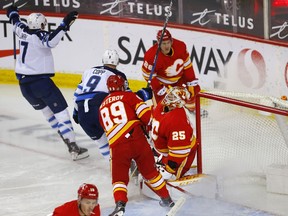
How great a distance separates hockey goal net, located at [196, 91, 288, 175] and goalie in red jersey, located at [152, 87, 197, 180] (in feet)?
0.91

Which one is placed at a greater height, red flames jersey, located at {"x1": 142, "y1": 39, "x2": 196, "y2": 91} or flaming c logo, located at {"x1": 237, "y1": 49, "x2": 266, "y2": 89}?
red flames jersey, located at {"x1": 142, "y1": 39, "x2": 196, "y2": 91}

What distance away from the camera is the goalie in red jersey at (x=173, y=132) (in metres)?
5.47

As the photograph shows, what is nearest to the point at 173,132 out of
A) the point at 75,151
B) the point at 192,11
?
the point at 75,151

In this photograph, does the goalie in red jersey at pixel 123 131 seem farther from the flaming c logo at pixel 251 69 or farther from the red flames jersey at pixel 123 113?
the flaming c logo at pixel 251 69

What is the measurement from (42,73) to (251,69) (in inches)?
68.4

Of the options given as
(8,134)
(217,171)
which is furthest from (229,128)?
(8,134)

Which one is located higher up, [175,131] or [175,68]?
[175,68]

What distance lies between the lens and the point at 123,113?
5.29 m

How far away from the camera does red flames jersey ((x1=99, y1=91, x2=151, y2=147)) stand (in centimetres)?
528

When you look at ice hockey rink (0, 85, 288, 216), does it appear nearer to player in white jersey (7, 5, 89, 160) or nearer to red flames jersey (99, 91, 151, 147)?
player in white jersey (7, 5, 89, 160)

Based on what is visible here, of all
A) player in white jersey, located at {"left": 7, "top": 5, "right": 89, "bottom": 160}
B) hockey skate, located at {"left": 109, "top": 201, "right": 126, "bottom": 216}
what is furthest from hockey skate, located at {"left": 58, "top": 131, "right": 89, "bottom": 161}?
hockey skate, located at {"left": 109, "top": 201, "right": 126, "bottom": 216}

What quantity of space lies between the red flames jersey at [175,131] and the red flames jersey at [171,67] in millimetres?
895

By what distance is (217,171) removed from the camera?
5898 mm

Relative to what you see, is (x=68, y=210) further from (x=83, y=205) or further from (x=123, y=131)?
(x=123, y=131)
